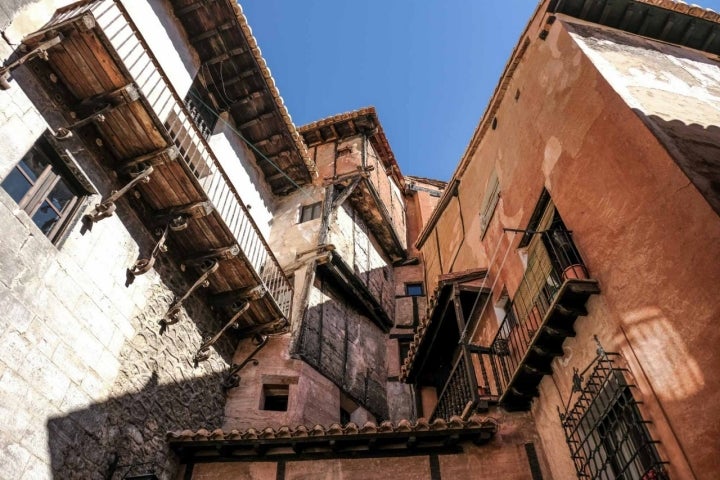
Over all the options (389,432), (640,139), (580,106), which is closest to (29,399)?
(389,432)

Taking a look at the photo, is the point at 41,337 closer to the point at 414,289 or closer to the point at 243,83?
the point at 243,83

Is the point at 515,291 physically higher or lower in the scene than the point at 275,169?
lower

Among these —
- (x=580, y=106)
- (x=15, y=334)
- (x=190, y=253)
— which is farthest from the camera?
(x=190, y=253)

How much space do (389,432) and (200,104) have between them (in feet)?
34.4

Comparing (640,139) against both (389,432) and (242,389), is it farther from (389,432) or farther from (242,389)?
(242,389)

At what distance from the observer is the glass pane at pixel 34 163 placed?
7.22m

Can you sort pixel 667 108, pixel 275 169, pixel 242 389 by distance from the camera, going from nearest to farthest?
1. pixel 667 108
2. pixel 242 389
3. pixel 275 169

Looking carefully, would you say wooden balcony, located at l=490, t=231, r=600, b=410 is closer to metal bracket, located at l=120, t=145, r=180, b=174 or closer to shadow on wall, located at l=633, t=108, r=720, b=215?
shadow on wall, located at l=633, t=108, r=720, b=215

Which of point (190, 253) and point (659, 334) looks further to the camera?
point (190, 253)

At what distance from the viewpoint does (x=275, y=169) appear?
17.5 m

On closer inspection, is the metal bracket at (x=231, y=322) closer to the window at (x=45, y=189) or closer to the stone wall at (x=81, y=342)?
the stone wall at (x=81, y=342)

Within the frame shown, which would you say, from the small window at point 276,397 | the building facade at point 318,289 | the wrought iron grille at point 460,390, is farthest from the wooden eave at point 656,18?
the small window at point 276,397

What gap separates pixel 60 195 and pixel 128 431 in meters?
3.89

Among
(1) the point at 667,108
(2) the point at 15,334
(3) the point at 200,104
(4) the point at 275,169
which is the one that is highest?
(4) the point at 275,169
